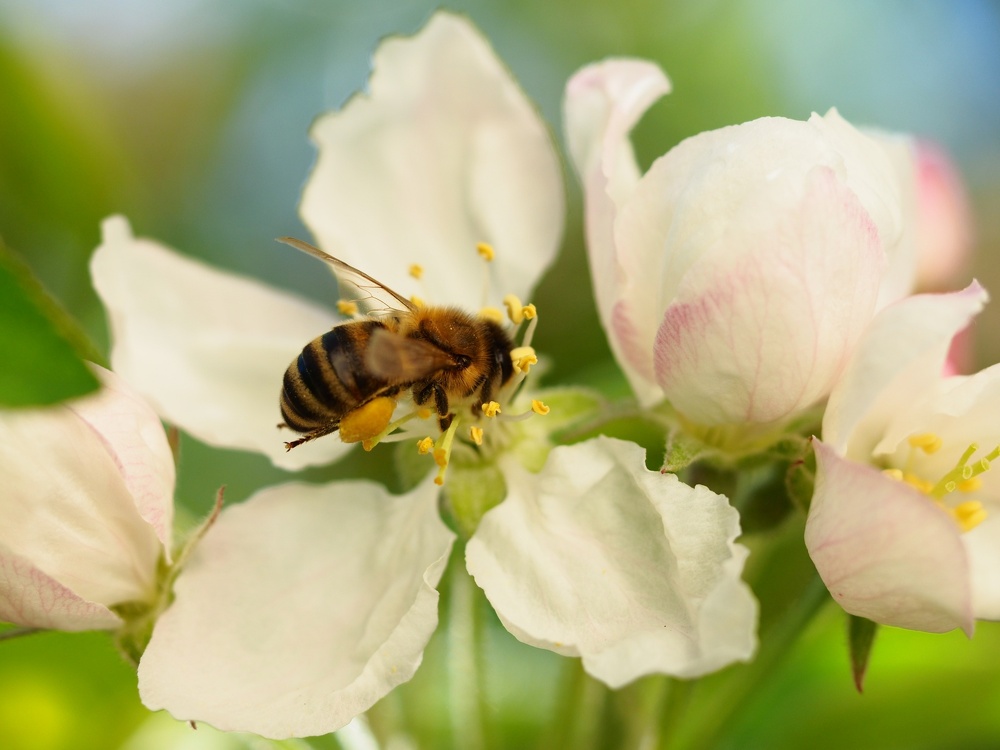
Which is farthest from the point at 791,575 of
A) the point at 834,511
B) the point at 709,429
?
the point at 834,511

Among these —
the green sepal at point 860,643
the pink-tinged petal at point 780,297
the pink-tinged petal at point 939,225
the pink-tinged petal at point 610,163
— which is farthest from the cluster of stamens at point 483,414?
the pink-tinged petal at point 939,225

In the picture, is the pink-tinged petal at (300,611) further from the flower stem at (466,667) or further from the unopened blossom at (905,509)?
the unopened blossom at (905,509)

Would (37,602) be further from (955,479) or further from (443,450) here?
(955,479)

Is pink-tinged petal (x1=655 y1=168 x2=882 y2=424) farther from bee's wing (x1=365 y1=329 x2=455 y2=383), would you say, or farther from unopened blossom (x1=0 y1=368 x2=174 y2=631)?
unopened blossom (x1=0 y1=368 x2=174 y2=631)

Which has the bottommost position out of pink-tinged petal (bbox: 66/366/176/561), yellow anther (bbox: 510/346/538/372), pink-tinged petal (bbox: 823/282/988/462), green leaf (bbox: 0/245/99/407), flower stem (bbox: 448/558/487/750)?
flower stem (bbox: 448/558/487/750)

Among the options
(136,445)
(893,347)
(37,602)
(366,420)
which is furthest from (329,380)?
(893,347)

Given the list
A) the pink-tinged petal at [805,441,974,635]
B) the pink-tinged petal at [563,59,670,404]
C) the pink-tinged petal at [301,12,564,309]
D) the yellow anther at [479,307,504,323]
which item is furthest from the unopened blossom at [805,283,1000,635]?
the pink-tinged petal at [301,12,564,309]
